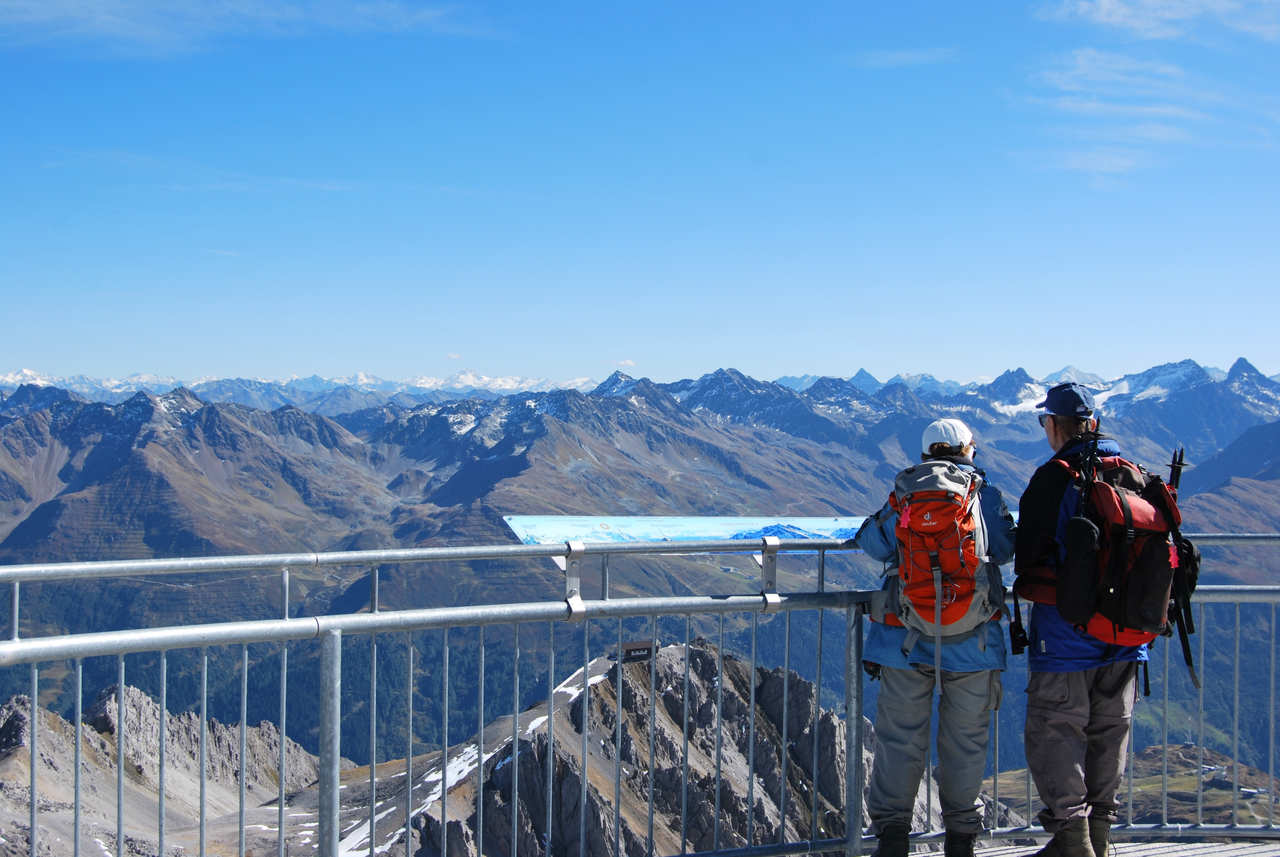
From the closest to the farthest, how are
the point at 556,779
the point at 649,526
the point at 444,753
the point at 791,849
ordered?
the point at 444,753
the point at 791,849
the point at 649,526
the point at 556,779

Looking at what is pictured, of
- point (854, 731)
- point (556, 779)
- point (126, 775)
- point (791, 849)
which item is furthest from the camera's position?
point (556, 779)

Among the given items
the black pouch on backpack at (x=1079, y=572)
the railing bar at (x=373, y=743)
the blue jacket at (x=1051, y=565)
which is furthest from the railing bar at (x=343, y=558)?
the black pouch on backpack at (x=1079, y=572)

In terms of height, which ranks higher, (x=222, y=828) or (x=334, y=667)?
(x=334, y=667)

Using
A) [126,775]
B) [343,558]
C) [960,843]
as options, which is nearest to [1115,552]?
[960,843]

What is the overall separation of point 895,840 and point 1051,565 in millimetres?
2043

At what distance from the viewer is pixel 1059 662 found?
20.8 feet

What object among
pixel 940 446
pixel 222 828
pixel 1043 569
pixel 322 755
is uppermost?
pixel 940 446

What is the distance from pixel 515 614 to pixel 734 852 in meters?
2.34

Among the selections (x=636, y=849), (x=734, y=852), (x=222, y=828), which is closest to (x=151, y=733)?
(x=636, y=849)

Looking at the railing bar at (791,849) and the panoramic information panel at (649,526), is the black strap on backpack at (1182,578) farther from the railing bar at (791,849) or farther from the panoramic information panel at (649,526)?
the panoramic information panel at (649,526)

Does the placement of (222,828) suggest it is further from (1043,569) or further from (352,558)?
(1043,569)

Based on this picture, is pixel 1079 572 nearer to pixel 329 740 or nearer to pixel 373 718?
pixel 373 718

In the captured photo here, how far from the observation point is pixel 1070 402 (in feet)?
21.4

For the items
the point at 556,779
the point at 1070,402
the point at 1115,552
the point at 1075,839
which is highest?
the point at 1070,402
